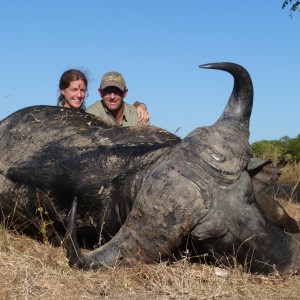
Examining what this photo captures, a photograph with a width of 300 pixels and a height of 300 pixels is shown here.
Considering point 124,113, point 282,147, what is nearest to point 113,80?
point 124,113

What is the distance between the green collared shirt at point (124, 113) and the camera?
319 inches

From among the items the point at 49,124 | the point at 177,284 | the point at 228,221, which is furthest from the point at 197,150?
the point at 49,124

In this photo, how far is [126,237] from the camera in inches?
181

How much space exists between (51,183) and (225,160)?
162 centimetres

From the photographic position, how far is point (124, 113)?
8367 mm

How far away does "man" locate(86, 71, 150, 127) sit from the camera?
820 cm

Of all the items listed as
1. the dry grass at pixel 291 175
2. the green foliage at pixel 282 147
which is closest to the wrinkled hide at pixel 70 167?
the dry grass at pixel 291 175

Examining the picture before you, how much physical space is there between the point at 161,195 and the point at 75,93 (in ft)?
13.0

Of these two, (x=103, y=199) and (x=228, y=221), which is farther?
(x=103, y=199)

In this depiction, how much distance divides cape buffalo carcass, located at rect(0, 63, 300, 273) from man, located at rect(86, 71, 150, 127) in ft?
7.84

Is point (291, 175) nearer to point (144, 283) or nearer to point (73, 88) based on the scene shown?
point (73, 88)

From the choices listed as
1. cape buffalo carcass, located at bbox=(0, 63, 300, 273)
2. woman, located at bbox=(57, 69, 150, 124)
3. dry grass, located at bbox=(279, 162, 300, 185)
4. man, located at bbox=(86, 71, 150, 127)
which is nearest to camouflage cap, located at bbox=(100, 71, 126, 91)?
man, located at bbox=(86, 71, 150, 127)

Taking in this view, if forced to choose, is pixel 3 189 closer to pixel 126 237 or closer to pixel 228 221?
pixel 126 237

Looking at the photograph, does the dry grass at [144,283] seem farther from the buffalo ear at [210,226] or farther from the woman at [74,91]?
the woman at [74,91]
